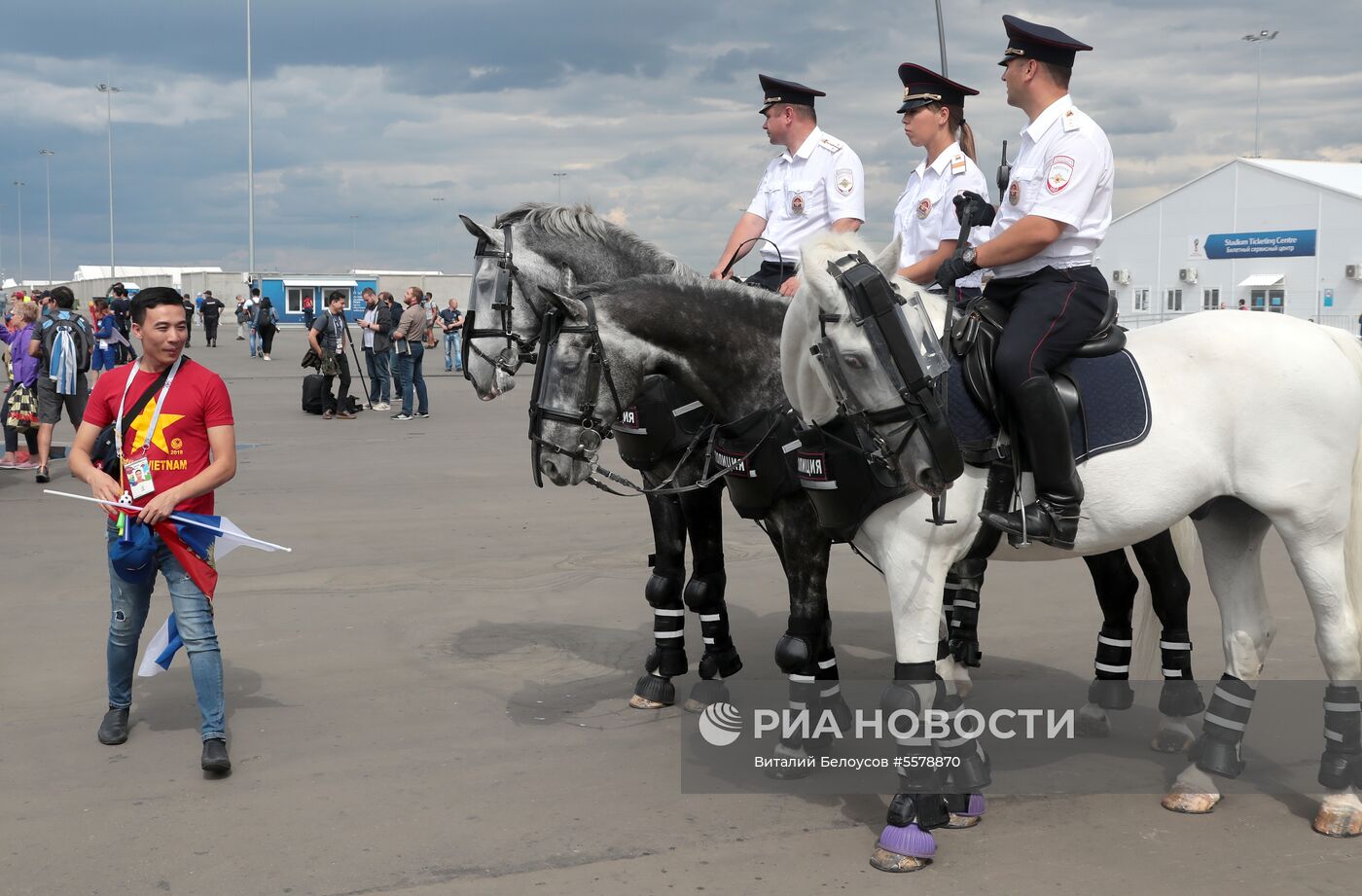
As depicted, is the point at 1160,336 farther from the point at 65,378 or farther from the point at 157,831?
the point at 65,378

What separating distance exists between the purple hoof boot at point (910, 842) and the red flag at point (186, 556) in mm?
2996

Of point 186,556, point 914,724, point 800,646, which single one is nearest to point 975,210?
point 800,646

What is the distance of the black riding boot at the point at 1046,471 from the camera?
4254 millimetres

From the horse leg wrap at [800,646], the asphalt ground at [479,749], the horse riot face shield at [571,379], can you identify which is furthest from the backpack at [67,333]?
the horse leg wrap at [800,646]

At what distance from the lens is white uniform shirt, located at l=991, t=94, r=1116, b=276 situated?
444 centimetres

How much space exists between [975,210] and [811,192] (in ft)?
5.43

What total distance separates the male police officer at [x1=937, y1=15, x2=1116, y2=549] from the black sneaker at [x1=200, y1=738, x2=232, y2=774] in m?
3.29

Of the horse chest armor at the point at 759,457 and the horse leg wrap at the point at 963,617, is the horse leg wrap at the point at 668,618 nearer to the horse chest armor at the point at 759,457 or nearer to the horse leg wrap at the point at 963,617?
the horse chest armor at the point at 759,457

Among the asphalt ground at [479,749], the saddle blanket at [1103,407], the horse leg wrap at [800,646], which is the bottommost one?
the asphalt ground at [479,749]

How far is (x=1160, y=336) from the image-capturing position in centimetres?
474

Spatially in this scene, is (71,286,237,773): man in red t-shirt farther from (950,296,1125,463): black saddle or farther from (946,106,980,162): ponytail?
(946,106,980,162): ponytail

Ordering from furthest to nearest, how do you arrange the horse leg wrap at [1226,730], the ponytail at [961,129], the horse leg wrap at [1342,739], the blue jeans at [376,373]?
1. the blue jeans at [376,373]
2. the ponytail at [961,129]
3. the horse leg wrap at [1226,730]
4. the horse leg wrap at [1342,739]

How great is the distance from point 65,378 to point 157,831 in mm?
10193

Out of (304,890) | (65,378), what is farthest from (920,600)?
(65,378)
